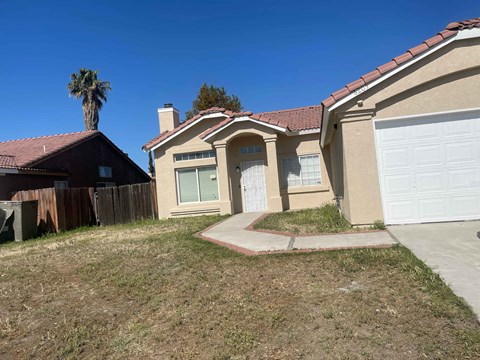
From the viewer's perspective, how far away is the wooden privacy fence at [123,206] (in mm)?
16750

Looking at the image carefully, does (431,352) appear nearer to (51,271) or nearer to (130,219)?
(51,271)

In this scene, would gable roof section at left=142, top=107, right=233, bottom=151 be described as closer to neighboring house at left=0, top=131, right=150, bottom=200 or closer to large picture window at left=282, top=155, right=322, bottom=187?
large picture window at left=282, top=155, right=322, bottom=187

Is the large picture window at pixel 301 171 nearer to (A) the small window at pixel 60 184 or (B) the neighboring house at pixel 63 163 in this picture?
(B) the neighboring house at pixel 63 163

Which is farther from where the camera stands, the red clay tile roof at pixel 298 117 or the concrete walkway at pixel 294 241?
the red clay tile roof at pixel 298 117

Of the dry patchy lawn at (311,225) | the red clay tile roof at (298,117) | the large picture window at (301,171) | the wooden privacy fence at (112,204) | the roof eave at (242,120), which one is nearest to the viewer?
the dry patchy lawn at (311,225)

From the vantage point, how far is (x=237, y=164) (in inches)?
640

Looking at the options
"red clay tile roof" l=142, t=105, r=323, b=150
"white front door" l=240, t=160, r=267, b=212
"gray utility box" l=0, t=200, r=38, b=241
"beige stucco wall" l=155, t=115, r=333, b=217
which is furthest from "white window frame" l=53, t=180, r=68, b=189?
"white front door" l=240, t=160, r=267, b=212

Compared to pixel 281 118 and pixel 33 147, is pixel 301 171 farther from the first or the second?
pixel 33 147

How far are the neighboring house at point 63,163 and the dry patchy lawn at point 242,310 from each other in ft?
38.5

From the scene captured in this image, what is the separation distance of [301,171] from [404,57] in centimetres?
783

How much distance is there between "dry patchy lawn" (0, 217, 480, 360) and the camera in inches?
141

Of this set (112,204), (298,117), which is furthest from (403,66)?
(112,204)

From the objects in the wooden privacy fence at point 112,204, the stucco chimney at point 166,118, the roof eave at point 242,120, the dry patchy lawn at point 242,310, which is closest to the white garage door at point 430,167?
the dry patchy lawn at point 242,310

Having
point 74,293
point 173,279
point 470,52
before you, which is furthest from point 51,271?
point 470,52
